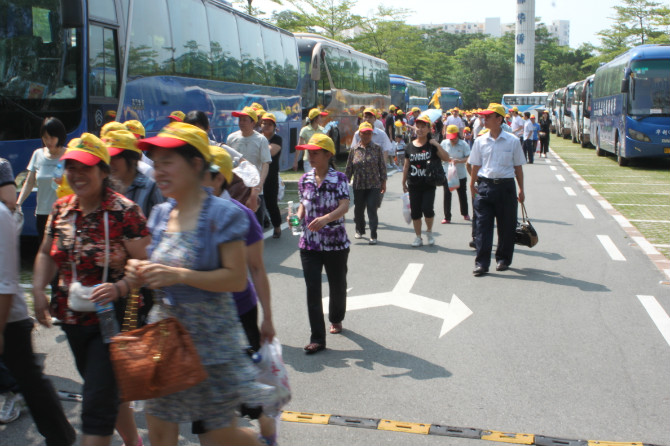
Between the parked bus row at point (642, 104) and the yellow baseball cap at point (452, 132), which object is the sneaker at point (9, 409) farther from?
the parked bus row at point (642, 104)

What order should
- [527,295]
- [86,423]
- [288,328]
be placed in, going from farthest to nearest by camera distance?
1. [527,295]
2. [288,328]
3. [86,423]

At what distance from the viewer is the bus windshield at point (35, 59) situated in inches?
340

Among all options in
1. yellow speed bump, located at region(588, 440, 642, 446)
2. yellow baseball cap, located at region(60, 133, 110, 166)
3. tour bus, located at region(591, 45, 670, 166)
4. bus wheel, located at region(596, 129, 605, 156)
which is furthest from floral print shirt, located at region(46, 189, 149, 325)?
bus wheel, located at region(596, 129, 605, 156)

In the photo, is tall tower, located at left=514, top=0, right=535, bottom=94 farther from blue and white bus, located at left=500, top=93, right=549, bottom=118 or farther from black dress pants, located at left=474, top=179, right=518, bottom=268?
black dress pants, located at left=474, top=179, right=518, bottom=268

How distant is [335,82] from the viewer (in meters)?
23.9

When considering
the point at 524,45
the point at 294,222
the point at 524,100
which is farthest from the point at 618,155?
the point at 524,45

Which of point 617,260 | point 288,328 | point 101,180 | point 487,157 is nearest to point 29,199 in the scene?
point 288,328

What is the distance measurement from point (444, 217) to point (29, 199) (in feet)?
22.6

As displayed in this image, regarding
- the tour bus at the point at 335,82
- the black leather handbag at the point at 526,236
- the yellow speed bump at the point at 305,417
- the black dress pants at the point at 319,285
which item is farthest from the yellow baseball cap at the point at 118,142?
the tour bus at the point at 335,82

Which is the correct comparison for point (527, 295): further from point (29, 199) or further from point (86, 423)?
point (29, 199)

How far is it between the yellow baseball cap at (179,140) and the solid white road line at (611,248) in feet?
24.8

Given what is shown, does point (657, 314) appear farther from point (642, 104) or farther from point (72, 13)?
point (642, 104)

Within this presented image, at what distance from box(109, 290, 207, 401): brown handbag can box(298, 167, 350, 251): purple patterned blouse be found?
3030 millimetres

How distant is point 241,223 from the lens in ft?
9.55
